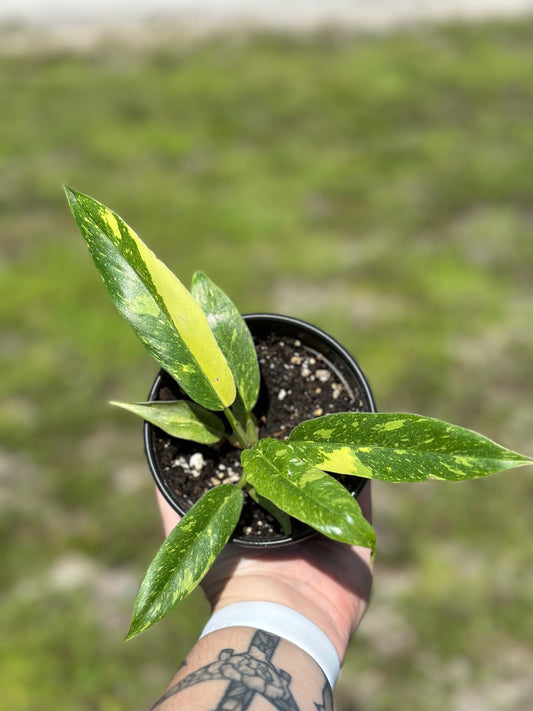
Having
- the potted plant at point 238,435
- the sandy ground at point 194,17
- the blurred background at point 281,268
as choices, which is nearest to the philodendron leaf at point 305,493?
the potted plant at point 238,435

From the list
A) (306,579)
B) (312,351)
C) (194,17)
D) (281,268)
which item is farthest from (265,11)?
(306,579)

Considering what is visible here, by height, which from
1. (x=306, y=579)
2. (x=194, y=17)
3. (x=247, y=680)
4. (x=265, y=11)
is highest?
(x=265, y=11)

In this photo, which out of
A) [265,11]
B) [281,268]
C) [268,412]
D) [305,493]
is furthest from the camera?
[265,11]

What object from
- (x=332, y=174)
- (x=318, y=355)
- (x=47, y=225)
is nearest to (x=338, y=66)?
(x=332, y=174)

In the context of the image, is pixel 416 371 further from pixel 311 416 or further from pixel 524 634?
pixel 311 416

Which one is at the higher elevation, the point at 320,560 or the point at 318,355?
the point at 318,355

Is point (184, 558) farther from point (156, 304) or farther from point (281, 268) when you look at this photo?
point (281, 268)
